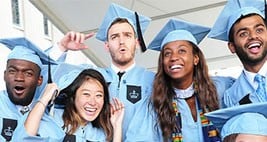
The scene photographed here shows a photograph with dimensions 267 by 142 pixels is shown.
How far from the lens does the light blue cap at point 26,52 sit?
126 inches

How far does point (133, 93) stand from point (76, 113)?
45 centimetres

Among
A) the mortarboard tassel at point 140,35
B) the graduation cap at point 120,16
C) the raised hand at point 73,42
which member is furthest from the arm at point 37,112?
the mortarboard tassel at point 140,35

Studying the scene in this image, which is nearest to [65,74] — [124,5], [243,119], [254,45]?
[254,45]

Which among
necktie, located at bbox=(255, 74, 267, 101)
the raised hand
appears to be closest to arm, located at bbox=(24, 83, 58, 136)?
the raised hand

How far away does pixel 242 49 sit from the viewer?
2998mm

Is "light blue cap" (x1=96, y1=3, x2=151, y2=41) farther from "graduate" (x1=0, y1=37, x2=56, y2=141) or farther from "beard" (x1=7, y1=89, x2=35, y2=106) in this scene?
"beard" (x1=7, y1=89, x2=35, y2=106)

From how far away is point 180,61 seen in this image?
2.98 metres

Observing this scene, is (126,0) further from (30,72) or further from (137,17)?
(30,72)

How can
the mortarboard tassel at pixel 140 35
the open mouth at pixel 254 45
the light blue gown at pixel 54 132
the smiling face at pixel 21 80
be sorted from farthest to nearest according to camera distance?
the mortarboard tassel at pixel 140 35 < the smiling face at pixel 21 80 < the open mouth at pixel 254 45 < the light blue gown at pixel 54 132

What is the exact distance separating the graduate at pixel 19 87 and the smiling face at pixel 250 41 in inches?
50.2

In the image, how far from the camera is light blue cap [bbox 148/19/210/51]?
3.14 meters

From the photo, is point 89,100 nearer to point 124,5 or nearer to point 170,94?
point 170,94

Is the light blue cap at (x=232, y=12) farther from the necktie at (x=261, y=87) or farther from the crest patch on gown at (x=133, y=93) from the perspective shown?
the crest patch on gown at (x=133, y=93)

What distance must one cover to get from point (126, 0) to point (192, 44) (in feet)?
10.1
